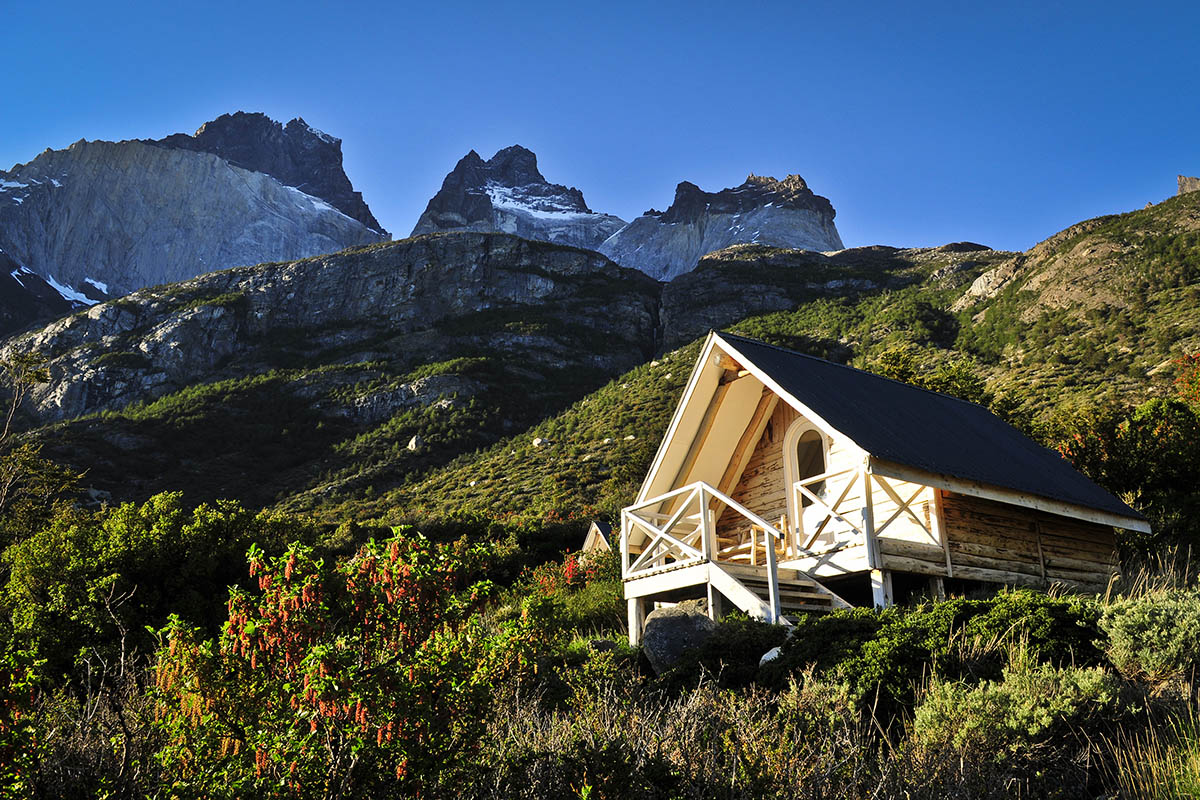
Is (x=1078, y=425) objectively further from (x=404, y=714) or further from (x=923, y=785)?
(x=404, y=714)

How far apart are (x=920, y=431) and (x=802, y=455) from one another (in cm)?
194

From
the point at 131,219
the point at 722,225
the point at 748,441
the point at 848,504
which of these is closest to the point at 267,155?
the point at 131,219

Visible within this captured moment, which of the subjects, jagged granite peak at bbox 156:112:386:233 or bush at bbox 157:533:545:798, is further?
jagged granite peak at bbox 156:112:386:233

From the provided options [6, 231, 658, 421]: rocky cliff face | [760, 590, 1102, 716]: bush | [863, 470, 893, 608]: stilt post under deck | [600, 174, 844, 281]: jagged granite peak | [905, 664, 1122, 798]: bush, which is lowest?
[905, 664, 1122, 798]: bush

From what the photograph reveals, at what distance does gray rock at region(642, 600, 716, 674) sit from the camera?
10719 mm

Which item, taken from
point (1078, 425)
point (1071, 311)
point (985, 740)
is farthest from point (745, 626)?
point (1071, 311)

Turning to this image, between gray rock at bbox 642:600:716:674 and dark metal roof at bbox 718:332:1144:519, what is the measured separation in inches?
114

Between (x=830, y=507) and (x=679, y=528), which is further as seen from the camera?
(x=679, y=528)

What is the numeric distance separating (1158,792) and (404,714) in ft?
14.4

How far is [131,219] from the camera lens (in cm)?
14238

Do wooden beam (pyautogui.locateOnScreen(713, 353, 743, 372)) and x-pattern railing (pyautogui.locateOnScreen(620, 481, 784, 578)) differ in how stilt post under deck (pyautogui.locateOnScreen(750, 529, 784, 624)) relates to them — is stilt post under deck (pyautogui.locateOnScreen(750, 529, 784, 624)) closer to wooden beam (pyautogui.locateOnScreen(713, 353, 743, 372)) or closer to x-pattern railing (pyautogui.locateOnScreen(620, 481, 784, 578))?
x-pattern railing (pyautogui.locateOnScreen(620, 481, 784, 578))

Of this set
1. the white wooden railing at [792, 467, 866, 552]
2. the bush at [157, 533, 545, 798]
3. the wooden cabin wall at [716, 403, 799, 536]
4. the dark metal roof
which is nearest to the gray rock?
the white wooden railing at [792, 467, 866, 552]

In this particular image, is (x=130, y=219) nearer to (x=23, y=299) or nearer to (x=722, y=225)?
(x=23, y=299)

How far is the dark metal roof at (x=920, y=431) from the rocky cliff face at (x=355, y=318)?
61.7 metres
